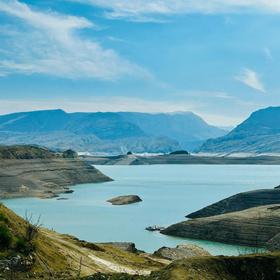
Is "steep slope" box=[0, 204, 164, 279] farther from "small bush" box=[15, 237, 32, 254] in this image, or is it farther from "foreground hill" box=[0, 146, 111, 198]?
"foreground hill" box=[0, 146, 111, 198]

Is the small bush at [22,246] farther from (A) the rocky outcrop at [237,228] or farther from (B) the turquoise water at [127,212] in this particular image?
(A) the rocky outcrop at [237,228]

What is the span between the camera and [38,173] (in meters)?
154

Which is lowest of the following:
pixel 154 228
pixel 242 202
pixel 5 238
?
pixel 154 228

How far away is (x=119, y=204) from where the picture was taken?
363 feet

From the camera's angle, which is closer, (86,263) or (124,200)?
(86,263)

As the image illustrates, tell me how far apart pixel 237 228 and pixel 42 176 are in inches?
3653

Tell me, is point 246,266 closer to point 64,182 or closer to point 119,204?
point 119,204

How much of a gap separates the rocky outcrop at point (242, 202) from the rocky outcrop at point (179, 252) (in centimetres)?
3764

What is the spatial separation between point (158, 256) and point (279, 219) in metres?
29.0

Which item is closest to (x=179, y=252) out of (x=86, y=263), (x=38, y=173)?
(x=86, y=263)

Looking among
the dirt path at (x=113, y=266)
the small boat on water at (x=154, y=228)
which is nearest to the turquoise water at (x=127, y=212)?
the small boat on water at (x=154, y=228)

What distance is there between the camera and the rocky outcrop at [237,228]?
6738cm

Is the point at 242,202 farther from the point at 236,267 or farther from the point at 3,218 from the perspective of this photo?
the point at 236,267

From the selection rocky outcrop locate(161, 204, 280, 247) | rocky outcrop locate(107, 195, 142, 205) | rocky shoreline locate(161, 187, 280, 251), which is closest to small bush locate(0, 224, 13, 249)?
rocky shoreline locate(161, 187, 280, 251)
